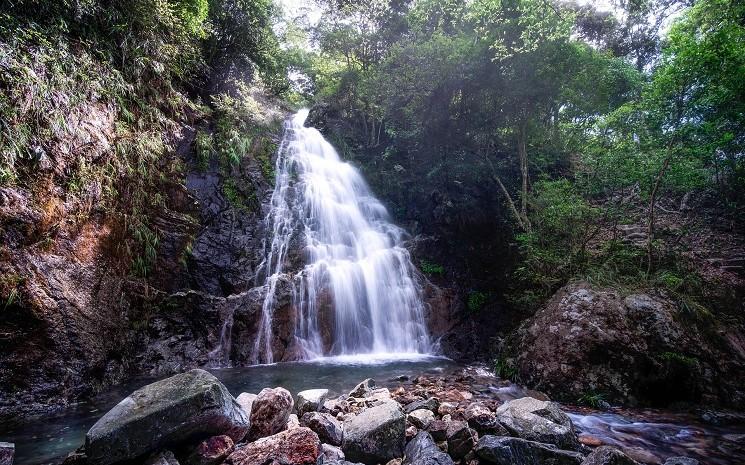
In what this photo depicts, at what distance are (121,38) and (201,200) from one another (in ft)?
13.6

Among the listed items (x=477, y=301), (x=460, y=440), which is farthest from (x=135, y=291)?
(x=477, y=301)

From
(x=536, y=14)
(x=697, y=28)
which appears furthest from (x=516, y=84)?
(x=697, y=28)

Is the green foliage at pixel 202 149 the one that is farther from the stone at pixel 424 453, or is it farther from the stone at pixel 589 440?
the stone at pixel 589 440

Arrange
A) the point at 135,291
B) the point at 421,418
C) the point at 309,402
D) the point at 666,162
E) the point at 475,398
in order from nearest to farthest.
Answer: the point at 421,418 → the point at 309,402 → the point at 475,398 → the point at 666,162 → the point at 135,291

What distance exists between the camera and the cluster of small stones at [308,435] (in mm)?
3166

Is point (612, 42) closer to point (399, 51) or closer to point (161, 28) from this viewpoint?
point (399, 51)

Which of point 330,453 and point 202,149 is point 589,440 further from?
point 202,149

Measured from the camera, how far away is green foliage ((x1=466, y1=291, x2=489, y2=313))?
10.3 m

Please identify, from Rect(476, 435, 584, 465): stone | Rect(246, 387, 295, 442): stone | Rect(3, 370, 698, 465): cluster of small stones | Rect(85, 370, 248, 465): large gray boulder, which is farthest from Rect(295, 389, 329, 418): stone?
Rect(476, 435, 584, 465): stone

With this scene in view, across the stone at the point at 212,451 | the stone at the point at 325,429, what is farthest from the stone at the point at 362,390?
the stone at the point at 212,451

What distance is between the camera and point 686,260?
7734 millimetres

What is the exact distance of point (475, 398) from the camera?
5.96 metres

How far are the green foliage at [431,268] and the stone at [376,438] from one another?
7.77 metres

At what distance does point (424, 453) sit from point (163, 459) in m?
2.39
